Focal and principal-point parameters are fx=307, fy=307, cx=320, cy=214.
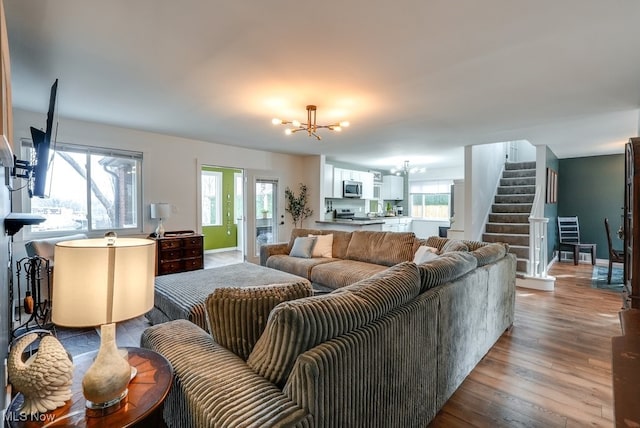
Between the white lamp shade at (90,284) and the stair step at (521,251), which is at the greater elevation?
the white lamp shade at (90,284)

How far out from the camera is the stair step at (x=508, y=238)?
5.43 metres

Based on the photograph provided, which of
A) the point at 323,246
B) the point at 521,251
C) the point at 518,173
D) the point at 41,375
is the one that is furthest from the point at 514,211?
the point at 41,375

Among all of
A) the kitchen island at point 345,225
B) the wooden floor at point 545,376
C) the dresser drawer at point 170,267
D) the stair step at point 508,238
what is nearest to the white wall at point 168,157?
the dresser drawer at point 170,267

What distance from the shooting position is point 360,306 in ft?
4.44

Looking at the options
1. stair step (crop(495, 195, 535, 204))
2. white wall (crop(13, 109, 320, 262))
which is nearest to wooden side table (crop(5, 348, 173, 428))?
white wall (crop(13, 109, 320, 262))

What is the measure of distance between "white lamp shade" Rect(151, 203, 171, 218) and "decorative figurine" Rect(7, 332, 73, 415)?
378 cm

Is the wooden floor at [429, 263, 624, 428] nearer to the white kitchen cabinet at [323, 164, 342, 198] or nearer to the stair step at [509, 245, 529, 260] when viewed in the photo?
the stair step at [509, 245, 529, 260]

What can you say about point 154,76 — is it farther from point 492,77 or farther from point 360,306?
point 492,77

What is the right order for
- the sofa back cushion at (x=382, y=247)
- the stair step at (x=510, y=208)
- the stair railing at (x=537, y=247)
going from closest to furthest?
the sofa back cushion at (x=382, y=247) < the stair railing at (x=537, y=247) < the stair step at (x=510, y=208)

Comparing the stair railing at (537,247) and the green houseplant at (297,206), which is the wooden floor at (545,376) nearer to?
the stair railing at (537,247)

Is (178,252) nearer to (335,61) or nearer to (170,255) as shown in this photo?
(170,255)

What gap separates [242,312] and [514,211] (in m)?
6.26

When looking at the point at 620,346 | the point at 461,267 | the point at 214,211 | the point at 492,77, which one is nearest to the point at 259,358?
the point at 620,346

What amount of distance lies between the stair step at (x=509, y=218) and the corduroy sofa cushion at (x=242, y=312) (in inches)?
229
